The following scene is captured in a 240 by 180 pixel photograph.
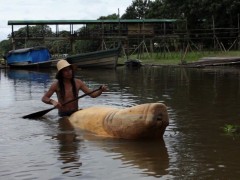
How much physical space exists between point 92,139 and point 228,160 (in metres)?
2.59

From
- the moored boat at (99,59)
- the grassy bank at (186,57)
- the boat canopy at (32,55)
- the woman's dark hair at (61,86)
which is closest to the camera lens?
the woman's dark hair at (61,86)

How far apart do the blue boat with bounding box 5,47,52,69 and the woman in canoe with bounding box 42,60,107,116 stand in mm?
32843

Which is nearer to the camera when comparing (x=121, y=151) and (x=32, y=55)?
(x=121, y=151)

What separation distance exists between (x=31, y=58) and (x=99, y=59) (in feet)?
26.8

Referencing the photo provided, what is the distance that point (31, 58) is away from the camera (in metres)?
43.1

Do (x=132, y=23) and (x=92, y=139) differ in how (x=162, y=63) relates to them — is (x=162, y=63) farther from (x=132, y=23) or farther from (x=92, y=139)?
(x=92, y=139)

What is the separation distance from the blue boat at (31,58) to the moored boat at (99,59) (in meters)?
4.87

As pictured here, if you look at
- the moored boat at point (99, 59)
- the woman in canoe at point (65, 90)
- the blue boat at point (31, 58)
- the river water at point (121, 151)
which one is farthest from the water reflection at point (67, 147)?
the blue boat at point (31, 58)

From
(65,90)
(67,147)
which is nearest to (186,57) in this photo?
(65,90)

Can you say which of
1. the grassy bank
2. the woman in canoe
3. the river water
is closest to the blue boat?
the grassy bank

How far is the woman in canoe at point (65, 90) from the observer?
363 inches

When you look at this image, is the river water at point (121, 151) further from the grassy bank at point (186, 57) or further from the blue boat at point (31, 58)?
the blue boat at point (31, 58)

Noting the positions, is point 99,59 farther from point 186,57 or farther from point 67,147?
point 67,147

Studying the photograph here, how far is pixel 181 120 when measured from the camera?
9.95 meters
